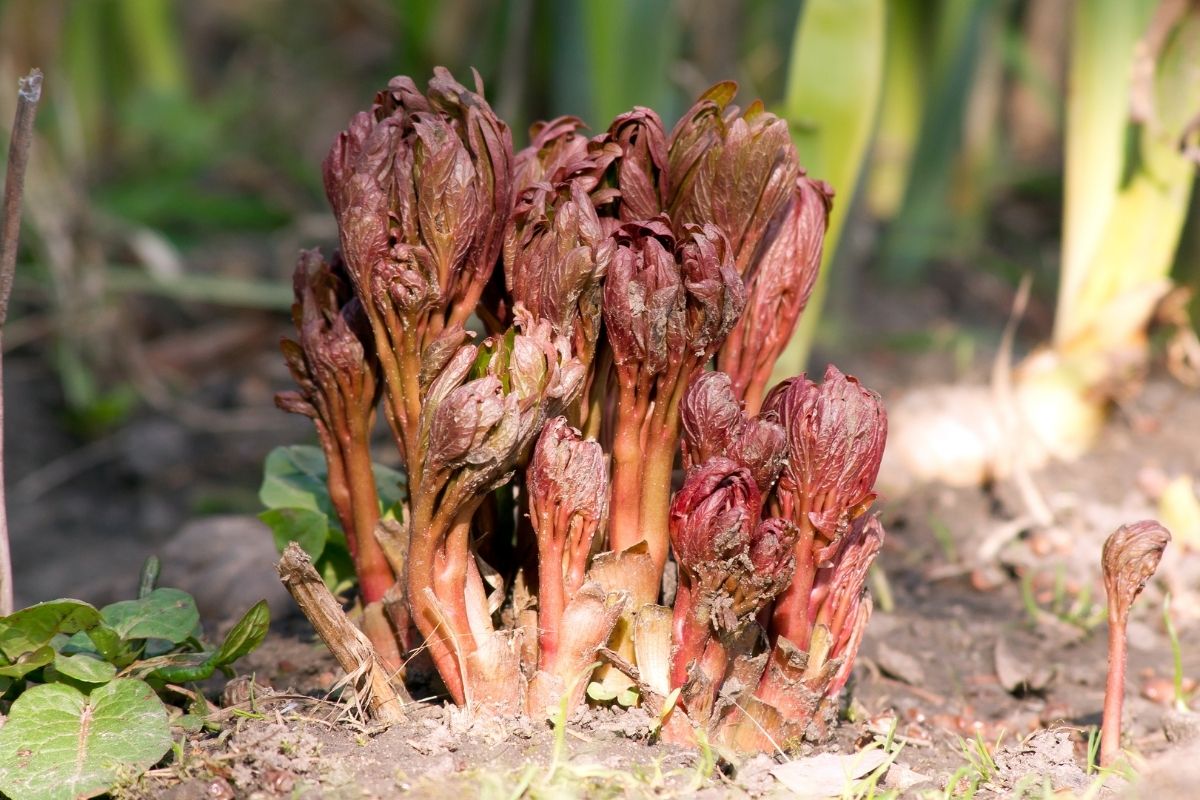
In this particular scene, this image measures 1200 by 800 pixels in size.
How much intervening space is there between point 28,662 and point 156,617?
0.58 feet

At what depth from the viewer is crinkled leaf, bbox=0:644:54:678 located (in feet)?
5.19

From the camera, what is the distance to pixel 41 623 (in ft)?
5.07

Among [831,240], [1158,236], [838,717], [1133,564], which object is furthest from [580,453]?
[1158,236]

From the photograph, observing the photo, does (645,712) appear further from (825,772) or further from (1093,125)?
(1093,125)

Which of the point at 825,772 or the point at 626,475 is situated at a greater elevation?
the point at 626,475

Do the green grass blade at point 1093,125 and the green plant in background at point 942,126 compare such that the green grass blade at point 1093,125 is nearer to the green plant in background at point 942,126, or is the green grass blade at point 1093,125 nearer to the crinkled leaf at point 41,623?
the green plant in background at point 942,126

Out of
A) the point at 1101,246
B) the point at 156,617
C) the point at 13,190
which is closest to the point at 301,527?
the point at 156,617

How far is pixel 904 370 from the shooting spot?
3.84 metres

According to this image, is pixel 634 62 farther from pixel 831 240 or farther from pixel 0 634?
pixel 0 634

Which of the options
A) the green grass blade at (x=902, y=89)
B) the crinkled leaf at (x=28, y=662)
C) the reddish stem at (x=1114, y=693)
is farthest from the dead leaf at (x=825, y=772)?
the green grass blade at (x=902, y=89)

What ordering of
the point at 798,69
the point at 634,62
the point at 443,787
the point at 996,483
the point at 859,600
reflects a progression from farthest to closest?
the point at 634,62 → the point at 996,483 → the point at 798,69 → the point at 859,600 → the point at 443,787

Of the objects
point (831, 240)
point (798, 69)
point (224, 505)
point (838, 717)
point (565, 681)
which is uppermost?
point (798, 69)

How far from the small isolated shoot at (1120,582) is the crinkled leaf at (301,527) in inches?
45.7

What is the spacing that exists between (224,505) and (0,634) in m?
1.81
